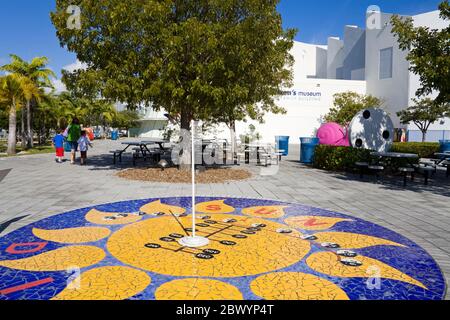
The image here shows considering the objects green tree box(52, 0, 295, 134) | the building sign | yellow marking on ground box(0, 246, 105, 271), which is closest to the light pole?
yellow marking on ground box(0, 246, 105, 271)

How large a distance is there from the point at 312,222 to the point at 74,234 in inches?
171

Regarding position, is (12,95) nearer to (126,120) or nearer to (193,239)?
(193,239)

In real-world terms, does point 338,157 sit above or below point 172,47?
below

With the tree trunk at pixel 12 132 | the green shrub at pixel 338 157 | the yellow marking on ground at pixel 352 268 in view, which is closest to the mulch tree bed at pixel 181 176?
the green shrub at pixel 338 157

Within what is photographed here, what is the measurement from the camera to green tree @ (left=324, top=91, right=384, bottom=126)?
1312 inches

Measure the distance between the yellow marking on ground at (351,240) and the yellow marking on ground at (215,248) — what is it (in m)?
0.47

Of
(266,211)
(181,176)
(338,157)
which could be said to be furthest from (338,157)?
(266,211)

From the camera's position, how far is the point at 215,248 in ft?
17.0

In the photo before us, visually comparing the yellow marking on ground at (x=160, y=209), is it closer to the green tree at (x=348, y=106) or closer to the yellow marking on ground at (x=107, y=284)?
the yellow marking on ground at (x=107, y=284)

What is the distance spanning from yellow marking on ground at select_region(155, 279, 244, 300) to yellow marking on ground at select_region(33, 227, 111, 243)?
2.22 m

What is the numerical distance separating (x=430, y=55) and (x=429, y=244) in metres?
7.01

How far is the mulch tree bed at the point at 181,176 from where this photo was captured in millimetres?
11664

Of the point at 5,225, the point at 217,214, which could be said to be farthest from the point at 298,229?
the point at 5,225
